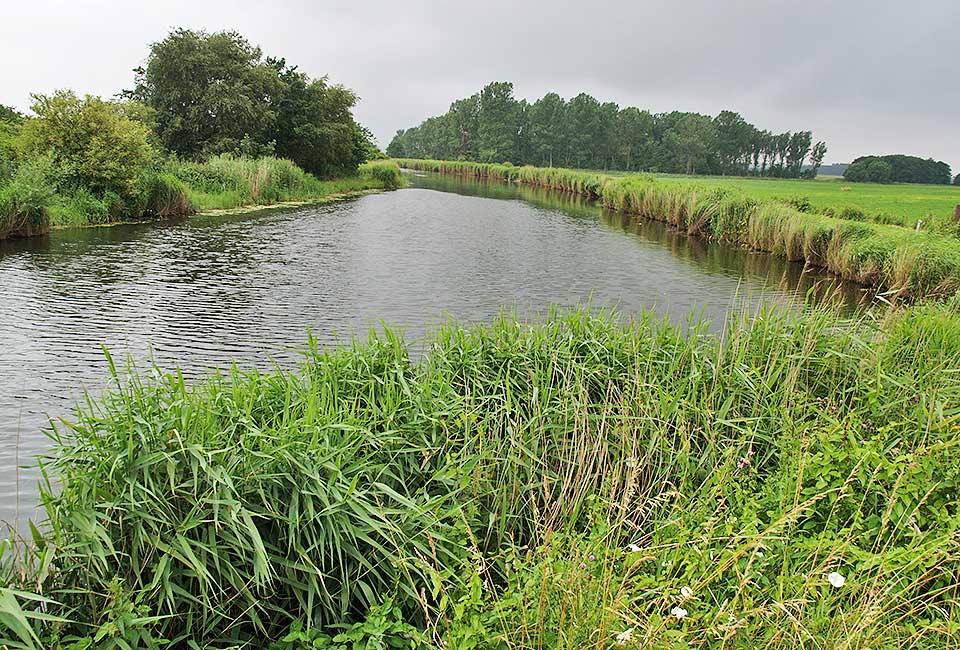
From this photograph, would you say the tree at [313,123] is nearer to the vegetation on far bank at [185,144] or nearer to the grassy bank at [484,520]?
the vegetation on far bank at [185,144]

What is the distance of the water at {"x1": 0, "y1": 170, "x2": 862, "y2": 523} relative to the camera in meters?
7.80

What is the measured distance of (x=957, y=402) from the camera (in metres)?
4.83

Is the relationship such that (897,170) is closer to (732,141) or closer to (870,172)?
(870,172)

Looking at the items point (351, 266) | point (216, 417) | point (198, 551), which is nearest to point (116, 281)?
point (351, 266)

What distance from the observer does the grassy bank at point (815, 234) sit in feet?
43.4

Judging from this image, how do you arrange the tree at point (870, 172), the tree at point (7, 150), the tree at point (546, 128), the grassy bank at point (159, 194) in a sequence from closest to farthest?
the grassy bank at point (159, 194) < the tree at point (7, 150) < the tree at point (870, 172) < the tree at point (546, 128)

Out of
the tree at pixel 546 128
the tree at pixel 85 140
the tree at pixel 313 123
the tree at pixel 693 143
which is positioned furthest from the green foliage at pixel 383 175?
the tree at pixel 693 143

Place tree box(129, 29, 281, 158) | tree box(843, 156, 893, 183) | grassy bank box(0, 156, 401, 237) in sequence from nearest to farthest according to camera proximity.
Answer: grassy bank box(0, 156, 401, 237) → tree box(129, 29, 281, 158) → tree box(843, 156, 893, 183)

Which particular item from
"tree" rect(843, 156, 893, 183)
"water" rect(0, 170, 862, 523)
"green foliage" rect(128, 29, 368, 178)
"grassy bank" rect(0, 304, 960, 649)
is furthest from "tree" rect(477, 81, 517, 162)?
"grassy bank" rect(0, 304, 960, 649)

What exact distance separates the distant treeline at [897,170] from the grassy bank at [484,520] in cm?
8176

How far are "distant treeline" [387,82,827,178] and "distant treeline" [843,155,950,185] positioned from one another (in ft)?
97.7

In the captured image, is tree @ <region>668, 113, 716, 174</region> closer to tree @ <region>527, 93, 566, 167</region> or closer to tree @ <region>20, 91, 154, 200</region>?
tree @ <region>527, 93, 566, 167</region>

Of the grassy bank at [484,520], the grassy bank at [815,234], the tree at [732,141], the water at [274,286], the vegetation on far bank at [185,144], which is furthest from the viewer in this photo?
the tree at [732,141]

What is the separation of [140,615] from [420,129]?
17604 cm
